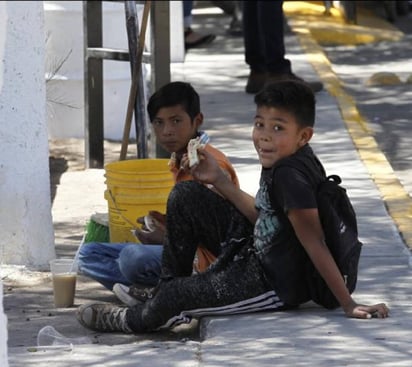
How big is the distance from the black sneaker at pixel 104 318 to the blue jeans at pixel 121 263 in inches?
13.1

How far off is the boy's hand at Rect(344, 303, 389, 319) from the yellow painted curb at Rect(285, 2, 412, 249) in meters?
1.19

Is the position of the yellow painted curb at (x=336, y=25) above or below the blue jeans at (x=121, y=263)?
above

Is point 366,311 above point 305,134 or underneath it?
underneath

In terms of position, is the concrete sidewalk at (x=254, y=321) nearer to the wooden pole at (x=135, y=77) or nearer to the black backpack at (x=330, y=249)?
the black backpack at (x=330, y=249)

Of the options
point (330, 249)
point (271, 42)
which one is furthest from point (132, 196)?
point (271, 42)

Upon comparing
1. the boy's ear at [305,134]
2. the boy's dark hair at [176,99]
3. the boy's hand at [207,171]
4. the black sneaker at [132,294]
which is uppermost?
the boy's dark hair at [176,99]

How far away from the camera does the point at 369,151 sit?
803cm

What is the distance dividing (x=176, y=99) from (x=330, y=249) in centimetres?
102

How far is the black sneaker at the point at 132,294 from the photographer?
5.02 m

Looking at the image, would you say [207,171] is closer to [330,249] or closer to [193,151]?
[193,151]

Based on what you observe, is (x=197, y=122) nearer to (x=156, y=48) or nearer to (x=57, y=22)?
(x=156, y=48)

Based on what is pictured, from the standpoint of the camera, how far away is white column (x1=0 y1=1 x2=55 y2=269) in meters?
5.93

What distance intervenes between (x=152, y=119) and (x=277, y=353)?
4.62 ft

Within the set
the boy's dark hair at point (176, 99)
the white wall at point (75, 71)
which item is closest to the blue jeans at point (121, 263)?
the boy's dark hair at point (176, 99)
